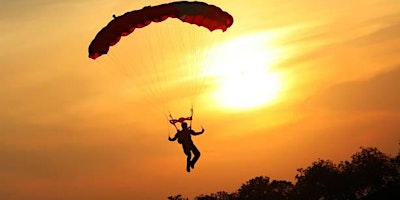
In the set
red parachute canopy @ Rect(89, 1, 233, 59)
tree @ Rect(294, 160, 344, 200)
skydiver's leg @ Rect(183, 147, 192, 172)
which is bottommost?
skydiver's leg @ Rect(183, 147, 192, 172)

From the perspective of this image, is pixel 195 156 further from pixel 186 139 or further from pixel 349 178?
pixel 349 178

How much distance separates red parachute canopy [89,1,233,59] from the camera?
34656 millimetres

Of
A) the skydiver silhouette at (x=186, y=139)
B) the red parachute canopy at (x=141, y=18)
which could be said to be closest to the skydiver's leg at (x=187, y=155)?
the skydiver silhouette at (x=186, y=139)

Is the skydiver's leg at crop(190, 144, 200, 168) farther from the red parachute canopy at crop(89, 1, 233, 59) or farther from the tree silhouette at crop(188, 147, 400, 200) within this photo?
the tree silhouette at crop(188, 147, 400, 200)

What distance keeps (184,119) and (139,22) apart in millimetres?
5895

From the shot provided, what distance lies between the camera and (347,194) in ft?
366

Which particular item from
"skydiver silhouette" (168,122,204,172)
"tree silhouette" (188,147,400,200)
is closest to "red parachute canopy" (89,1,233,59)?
"skydiver silhouette" (168,122,204,172)

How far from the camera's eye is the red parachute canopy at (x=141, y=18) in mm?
34656

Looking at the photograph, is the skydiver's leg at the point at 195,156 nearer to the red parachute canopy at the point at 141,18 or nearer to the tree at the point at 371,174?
the red parachute canopy at the point at 141,18

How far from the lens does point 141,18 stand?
34.7 m

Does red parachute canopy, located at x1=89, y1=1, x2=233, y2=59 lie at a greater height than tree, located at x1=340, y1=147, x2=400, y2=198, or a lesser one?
lesser

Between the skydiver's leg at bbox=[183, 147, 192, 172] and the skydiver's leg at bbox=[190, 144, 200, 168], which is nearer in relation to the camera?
the skydiver's leg at bbox=[183, 147, 192, 172]

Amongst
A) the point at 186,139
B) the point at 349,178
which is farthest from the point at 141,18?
the point at 349,178

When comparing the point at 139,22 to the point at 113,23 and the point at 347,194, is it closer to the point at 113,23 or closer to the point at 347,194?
the point at 113,23
